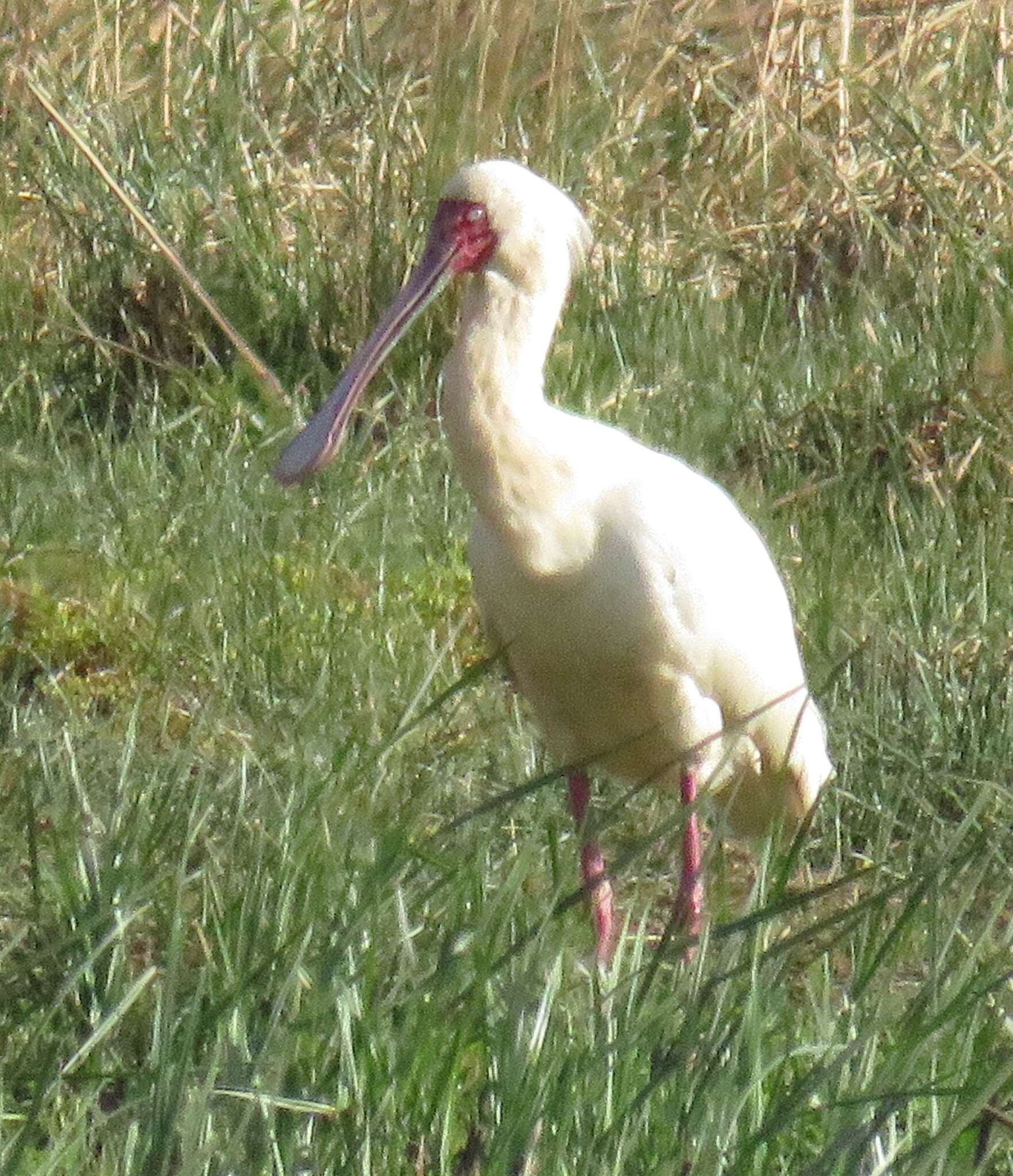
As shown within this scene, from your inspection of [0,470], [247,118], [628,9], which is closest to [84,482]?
[0,470]

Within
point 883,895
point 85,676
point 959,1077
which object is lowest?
point 85,676

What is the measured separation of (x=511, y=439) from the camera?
3959 mm

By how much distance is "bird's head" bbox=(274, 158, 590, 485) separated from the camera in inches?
160

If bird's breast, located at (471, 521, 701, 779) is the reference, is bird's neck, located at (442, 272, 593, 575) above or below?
above

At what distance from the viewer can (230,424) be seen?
20.3 feet

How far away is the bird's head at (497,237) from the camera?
407 cm

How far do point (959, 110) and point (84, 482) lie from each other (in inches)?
114

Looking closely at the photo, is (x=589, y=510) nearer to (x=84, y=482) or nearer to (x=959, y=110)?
(x=84, y=482)

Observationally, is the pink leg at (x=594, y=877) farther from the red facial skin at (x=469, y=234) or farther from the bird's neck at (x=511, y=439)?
the red facial skin at (x=469, y=234)

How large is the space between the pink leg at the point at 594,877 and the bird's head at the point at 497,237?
0.66m

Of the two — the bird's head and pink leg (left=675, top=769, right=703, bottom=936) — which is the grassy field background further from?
the bird's head

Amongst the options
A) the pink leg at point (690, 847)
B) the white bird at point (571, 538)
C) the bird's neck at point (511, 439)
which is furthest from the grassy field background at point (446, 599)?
the bird's neck at point (511, 439)

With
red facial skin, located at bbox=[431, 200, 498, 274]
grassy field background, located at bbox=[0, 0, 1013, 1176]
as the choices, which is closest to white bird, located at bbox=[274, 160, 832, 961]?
Result: red facial skin, located at bbox=[431, 200, 498, 274]

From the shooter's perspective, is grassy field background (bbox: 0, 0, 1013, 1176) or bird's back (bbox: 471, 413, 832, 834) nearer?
grassy field background (bbox: 0, 0, 1013, 1176)
